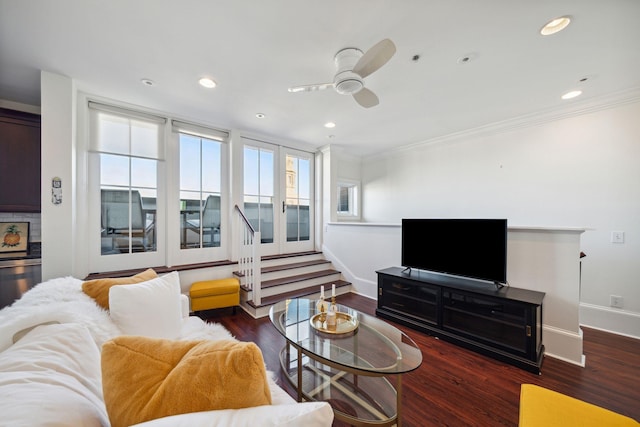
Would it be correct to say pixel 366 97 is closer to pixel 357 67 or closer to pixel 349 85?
pixel 349 85

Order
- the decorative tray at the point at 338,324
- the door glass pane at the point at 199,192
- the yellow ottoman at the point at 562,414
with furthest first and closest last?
the door glass pane at the point at 199,192
the decorative tray at the point at 338,324
the yellow ottoman at the point at 562,414

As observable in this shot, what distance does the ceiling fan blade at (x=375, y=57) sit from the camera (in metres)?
1.57

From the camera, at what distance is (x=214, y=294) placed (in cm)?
298

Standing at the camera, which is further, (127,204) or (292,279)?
(292,279)

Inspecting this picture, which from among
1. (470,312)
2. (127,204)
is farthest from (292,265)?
(470,312)

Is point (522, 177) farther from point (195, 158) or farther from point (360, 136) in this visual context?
point (195, 158)

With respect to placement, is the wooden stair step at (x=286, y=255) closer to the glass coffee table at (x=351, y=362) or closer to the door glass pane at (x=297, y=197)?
the door glass pane at (x=297, y=197)

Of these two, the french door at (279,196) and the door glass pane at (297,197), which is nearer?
the french door at (279,196)

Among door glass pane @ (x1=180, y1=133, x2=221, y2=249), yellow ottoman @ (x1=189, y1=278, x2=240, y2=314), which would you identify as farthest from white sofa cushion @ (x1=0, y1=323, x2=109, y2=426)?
door glass pane @ (x1=180, y1=133, x2=221, y2=249)

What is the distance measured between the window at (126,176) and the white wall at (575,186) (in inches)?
174

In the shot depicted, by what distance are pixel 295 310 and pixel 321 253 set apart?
2.44 meters

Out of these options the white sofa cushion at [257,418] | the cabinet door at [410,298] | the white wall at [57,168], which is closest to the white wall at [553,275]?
the cabinet door at [410,298]

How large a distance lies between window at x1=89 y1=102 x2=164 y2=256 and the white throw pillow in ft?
6.38

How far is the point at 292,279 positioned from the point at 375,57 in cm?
307
